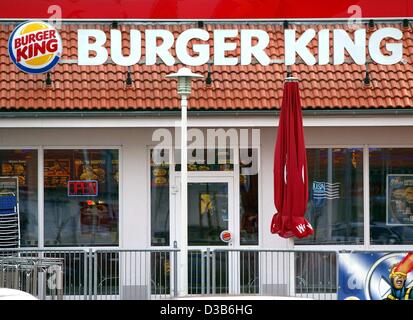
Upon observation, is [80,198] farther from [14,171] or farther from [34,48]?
[34,48]

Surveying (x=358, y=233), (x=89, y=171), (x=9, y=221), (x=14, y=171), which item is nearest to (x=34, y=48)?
(x=14, y=171)

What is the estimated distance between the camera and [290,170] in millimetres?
14984

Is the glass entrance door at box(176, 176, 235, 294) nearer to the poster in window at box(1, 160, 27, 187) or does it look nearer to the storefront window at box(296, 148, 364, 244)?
the storefront window at box(296, 148, 364, 244)

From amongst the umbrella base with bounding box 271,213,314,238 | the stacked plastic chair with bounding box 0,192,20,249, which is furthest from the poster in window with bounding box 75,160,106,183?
the umbrella base with bounding box 271,213,314,238

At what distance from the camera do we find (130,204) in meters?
16.9

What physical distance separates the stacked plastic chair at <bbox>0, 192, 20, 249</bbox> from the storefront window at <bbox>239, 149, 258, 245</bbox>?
3.96 metres

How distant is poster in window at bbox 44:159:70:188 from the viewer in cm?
1686

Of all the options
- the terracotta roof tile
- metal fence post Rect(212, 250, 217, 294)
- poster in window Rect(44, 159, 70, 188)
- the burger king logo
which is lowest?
metal fence post Rect(212, 250, 217, 294)

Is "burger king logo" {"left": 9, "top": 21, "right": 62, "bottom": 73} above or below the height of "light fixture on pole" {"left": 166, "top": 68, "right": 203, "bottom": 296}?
above

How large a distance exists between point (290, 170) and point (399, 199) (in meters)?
3.13

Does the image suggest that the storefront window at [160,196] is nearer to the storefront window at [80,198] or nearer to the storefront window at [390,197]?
the storefront window at [80,198]

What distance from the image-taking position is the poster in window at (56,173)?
16859 mm

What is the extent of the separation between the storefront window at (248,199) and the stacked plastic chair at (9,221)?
3963 millimetres

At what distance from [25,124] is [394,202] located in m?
6.69
